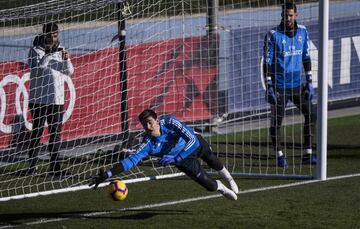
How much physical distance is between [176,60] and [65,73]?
Result: 2975 mm

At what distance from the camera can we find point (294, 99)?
14.0m

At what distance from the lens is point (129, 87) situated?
15.7 meters

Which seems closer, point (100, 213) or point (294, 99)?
point (100, 213)

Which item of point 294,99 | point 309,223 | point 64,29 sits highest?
point 64,29

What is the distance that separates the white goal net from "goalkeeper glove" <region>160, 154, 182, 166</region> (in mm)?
2159

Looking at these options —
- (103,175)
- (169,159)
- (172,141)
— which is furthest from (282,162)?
(103,175)

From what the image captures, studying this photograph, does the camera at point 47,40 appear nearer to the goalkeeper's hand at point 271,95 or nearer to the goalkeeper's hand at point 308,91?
the goalkeeper's hand at point 271,95

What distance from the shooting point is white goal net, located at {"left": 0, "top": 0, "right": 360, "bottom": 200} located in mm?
13664

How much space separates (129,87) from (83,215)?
506 centimetres

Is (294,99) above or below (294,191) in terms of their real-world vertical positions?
above

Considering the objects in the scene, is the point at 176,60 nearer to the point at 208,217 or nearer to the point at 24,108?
the point at 24,108

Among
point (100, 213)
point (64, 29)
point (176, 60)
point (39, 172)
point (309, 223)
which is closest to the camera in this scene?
point (309, 223)

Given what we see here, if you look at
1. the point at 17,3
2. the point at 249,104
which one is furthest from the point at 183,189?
the point at 17,3

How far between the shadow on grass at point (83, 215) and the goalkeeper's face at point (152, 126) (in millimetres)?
897
